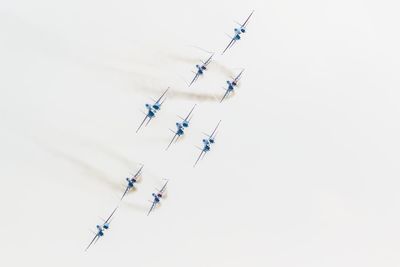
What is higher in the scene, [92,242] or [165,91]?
[165,91]

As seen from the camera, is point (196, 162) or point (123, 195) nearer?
point (123, 195)

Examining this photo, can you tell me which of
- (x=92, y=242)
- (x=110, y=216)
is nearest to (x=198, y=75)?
(x=110, y=216)

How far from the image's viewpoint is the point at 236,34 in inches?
3912

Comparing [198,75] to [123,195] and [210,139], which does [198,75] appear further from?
[123,195]

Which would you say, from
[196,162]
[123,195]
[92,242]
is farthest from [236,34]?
[92,242]

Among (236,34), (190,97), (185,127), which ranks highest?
(236,34)

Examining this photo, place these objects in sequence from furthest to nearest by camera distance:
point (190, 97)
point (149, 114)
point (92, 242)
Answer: point (92, 242) → point (190, 97) → point (149, 114)

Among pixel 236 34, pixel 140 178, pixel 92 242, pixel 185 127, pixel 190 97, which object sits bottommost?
pixel 92 242

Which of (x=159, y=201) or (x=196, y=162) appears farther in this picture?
(x=196, y=162)

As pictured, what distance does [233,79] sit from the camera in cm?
10144

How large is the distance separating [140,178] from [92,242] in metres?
18.1

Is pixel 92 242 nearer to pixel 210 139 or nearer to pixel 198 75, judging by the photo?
pixel 210 139

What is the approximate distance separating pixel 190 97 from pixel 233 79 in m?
8.05

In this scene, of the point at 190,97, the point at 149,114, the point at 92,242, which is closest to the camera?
the point at 149,114
